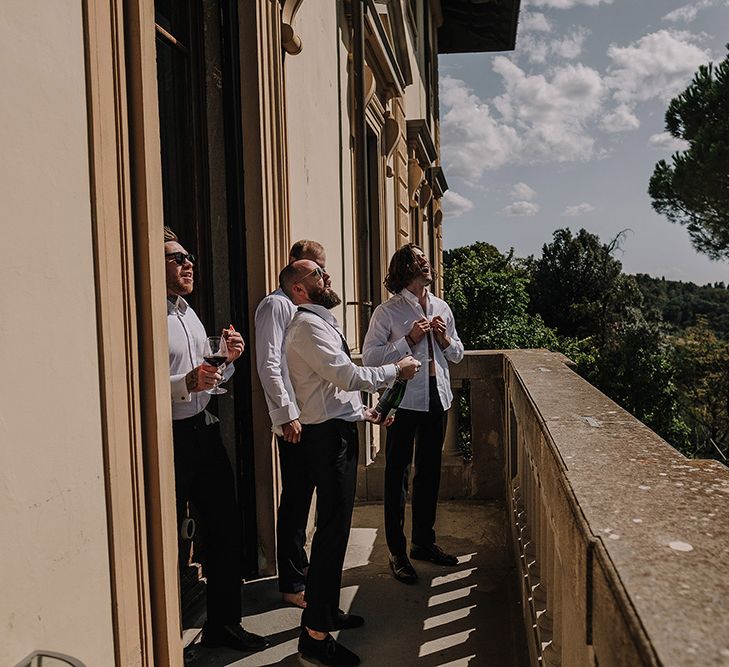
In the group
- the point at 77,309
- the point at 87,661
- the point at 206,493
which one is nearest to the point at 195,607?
the point at 206,493

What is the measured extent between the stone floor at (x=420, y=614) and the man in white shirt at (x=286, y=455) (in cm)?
18

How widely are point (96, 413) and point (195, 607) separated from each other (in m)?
1.91

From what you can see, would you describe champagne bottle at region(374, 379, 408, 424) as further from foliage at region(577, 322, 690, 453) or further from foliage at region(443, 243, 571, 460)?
foliage at region(577, 322, 690, 453)

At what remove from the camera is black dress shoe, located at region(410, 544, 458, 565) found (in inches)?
169

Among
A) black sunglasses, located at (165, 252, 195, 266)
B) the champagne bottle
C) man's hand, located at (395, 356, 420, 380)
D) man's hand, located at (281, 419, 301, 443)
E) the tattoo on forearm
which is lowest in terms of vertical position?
man's hand, located at (281, 419, 301, 443)

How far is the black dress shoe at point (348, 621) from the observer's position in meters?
3.50

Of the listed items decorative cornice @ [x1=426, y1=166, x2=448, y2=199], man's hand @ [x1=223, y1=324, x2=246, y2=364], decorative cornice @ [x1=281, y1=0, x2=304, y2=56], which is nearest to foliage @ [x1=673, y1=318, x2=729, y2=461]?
decorative cornice @ [x1=426, y1=166, x2=448, y2=199]

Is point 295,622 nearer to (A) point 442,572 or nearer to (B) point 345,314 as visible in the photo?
(A) point 442,572

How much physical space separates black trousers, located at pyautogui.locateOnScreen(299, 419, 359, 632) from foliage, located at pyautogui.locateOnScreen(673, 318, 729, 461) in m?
28.4

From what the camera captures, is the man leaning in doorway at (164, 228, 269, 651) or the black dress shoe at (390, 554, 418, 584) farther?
the black dress shoe at (390, 554, 418, 584)

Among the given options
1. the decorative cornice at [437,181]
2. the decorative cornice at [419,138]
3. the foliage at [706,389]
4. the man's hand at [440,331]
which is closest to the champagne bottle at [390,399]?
the man's hand at [440,331]

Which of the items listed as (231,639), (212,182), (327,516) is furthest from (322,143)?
(231,639)

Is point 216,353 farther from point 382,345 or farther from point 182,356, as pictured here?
point 382,345

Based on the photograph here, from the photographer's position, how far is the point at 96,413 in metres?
2.09
